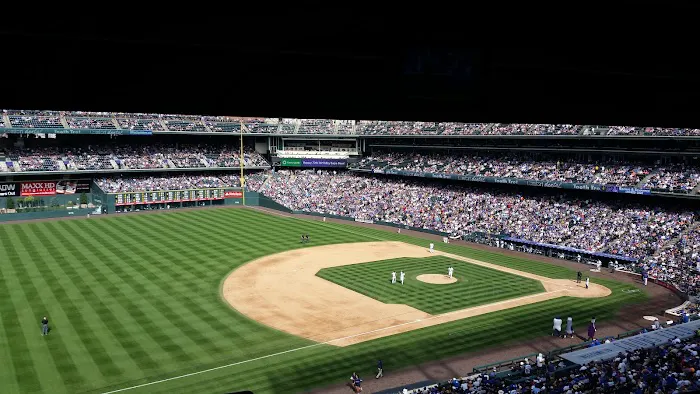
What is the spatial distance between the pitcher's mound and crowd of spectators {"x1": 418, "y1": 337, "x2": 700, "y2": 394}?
1548 centimetres

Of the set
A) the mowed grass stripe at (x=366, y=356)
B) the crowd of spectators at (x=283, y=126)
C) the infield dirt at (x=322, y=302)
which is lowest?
the mowed grass stripe at (x=366, y=356)

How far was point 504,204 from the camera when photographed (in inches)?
2266

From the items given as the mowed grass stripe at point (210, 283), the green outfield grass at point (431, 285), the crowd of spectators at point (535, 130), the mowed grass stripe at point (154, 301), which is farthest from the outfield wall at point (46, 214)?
the crowd of spectators at point (535, 130)

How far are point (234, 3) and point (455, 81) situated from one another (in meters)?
3.42

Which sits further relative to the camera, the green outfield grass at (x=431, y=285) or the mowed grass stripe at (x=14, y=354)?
the green outfield grass at (x=431, y=285)

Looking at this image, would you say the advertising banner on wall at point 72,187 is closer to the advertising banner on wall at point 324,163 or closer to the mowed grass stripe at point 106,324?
the advertising banner on wall at point 324,163

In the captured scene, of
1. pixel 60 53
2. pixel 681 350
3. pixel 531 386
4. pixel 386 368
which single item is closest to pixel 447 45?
pixel 60 53

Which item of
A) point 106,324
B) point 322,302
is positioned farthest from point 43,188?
point 322,302

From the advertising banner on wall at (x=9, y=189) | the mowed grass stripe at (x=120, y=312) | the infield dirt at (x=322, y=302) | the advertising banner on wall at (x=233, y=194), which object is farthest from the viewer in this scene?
the advertising banner on wall at (x=233, y=194)

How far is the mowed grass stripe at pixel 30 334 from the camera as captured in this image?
70.5ft

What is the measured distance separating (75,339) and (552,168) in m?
47.4

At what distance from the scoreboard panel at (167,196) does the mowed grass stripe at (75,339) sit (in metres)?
31.1

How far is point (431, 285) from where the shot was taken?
36.2m

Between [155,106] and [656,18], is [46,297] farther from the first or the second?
[656,18]
